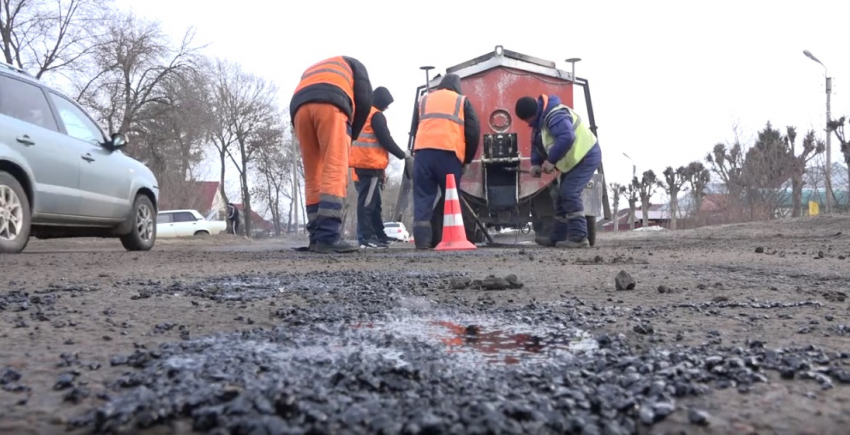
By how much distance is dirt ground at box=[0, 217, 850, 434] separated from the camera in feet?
4.17

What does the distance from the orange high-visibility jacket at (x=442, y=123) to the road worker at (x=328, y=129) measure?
3.81ft

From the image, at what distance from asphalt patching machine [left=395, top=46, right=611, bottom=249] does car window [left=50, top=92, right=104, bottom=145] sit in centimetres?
426

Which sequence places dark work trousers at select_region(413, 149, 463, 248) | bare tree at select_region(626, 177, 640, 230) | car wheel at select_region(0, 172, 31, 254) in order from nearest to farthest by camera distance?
car wheel at select_region(0, 172, 31, 254), dark work trousers at select_region(413, 149, 463, 248), bare tree at select_region(626, 177, 640, 230)

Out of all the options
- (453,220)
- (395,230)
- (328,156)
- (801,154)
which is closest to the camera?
(328,156)

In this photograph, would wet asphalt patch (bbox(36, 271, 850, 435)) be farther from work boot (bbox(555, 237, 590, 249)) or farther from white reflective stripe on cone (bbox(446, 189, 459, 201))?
work boot (bbox(555, 237, 590, 249))

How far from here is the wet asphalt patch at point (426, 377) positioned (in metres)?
1.15

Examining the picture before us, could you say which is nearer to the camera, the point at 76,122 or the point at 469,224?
the point at 76,122

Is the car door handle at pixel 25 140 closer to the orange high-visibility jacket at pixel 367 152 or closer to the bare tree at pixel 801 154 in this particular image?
the orange high-visibility jacket at pixel 367 152

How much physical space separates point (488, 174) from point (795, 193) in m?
19.0

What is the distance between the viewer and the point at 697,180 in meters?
46.2

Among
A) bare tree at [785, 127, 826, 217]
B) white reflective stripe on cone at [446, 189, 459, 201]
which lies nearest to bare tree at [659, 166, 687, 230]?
bare tree at [785, 127, 826, 217]

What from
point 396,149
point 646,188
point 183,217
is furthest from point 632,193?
point 396,149

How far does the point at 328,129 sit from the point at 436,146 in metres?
1.75

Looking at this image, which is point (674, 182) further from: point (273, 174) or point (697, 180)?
point (273, 174)
